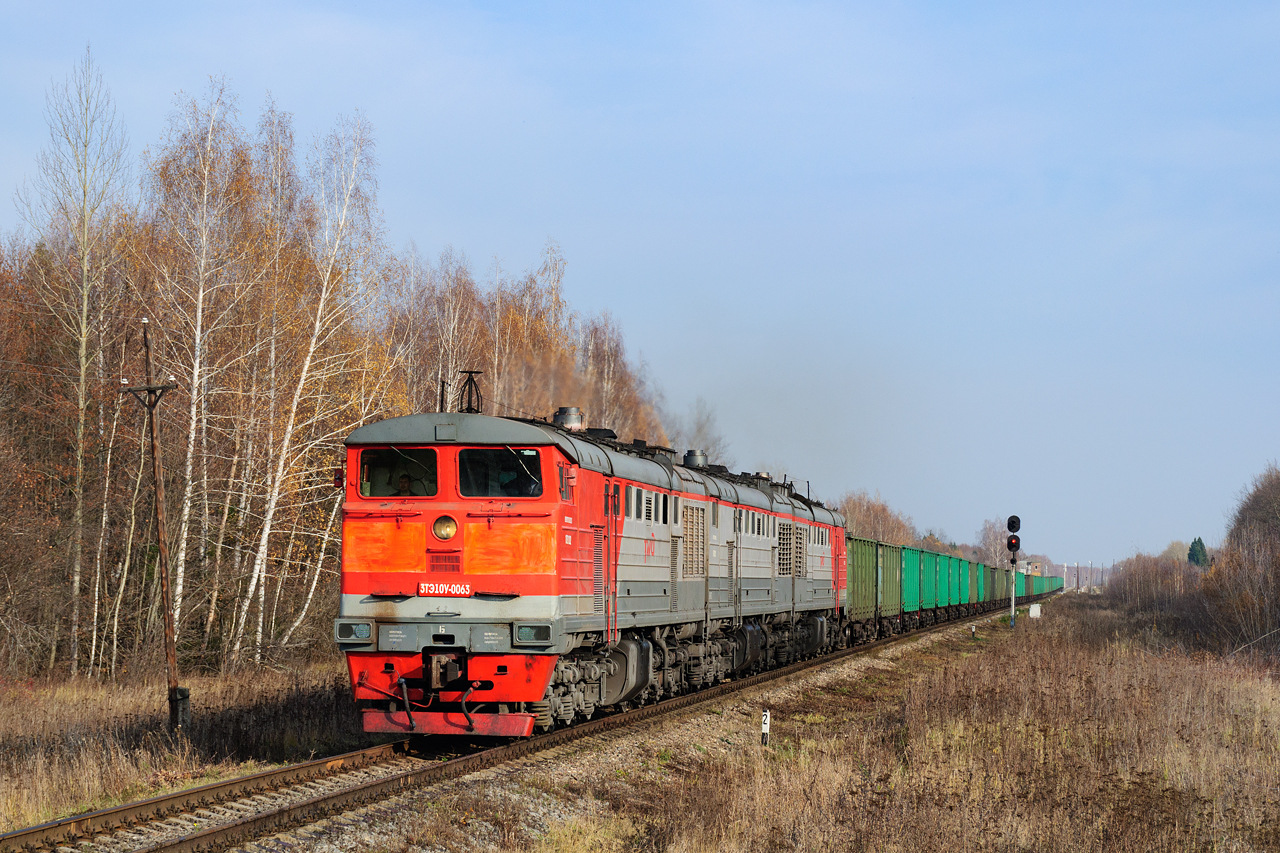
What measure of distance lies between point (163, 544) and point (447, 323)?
30452mm

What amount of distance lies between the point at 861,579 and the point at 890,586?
5.45 meters

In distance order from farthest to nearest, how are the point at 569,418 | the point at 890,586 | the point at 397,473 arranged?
the point at 890,586 < the point at 569,418 < the point at 397,473

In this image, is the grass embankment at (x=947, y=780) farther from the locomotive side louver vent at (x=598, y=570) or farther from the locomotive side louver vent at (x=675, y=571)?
the locomotive side louver vent at (x=675, y=571)

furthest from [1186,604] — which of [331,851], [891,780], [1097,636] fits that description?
[331,851]

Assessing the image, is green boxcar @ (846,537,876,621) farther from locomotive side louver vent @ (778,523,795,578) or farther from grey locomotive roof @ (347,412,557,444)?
grey locomotive roof @ (347,412,557,444)

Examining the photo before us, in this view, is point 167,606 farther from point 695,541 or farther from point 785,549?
point 785,549

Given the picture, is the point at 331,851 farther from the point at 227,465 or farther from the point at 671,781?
the point at 227,465

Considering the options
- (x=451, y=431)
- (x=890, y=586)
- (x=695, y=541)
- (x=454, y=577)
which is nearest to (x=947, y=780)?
(x=454, y=577)

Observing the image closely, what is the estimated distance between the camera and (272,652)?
26.7m

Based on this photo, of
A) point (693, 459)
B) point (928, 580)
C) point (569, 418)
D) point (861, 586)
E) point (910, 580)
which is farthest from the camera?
point (928, 580)

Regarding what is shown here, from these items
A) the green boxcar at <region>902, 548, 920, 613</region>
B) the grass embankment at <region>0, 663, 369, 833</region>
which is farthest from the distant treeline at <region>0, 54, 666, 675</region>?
the green boxcar at <region>902, 548, 920, 613</region>

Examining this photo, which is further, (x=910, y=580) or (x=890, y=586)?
(x=910, y=580)

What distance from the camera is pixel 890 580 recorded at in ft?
131

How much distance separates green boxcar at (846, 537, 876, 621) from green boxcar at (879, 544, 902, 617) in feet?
4.65
